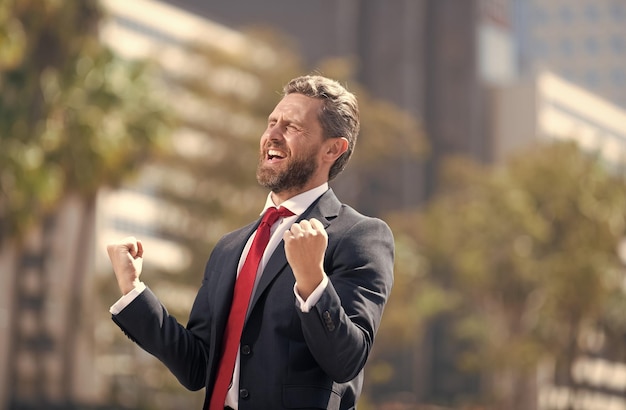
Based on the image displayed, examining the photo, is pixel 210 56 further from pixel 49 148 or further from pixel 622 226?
pixel 49 148

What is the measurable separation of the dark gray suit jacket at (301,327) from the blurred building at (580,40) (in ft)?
467

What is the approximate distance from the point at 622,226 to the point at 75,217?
2950cm

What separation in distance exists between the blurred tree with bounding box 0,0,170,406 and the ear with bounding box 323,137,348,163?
2309 cm

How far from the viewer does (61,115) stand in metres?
33.5

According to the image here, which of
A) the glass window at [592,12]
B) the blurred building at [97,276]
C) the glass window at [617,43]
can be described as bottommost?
the blurred building at [97,276]

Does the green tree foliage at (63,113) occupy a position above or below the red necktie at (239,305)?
above

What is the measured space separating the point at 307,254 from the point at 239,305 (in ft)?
1.56

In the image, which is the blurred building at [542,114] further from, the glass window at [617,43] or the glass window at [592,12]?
the glass window at [592,12]

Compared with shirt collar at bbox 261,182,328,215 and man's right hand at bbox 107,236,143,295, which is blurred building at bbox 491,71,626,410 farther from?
man's right hand at bbox 107,236,143,295

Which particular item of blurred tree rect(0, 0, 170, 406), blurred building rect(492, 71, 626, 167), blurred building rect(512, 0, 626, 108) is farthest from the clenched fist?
blurred building rect(512, 0, 626, 108)

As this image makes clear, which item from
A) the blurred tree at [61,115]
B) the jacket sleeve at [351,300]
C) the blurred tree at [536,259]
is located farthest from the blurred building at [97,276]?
the jacket sleeve at [351,300]

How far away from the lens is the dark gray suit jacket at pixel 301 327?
374cm

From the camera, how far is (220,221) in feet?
180

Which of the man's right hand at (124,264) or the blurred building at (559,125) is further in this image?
the blurred building at (559,125)
